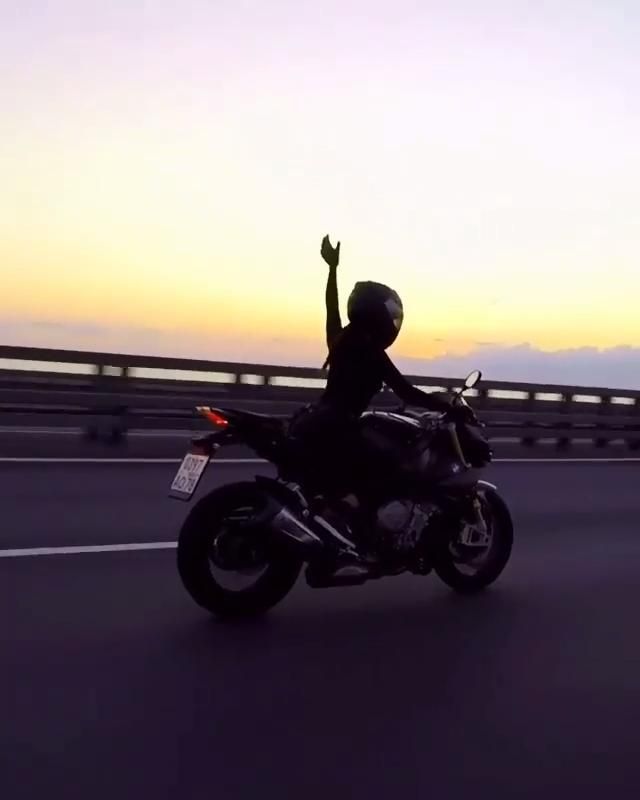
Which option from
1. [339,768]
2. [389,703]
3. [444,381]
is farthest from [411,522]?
[444,381]

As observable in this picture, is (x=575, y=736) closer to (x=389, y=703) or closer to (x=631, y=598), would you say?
(x=389, y=703)

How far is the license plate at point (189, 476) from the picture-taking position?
17.8 feet

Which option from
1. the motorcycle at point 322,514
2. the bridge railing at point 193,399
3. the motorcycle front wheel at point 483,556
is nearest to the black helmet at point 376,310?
the motorcycle at point 322,514

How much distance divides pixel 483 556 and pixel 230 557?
1944mm

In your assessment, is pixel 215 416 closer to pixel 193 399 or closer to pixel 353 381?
pixel 353 381

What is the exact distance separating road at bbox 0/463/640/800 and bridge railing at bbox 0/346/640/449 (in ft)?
19.4

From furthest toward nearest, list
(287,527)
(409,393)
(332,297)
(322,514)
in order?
(332,297) → (409,393) → (322,514) → (287,527)

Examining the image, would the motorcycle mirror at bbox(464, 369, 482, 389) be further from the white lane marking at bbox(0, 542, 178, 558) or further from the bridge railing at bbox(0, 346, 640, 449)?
the bridge railing at bbox(0, 346, 640, 449)

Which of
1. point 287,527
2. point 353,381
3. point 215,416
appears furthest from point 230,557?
point 353,381

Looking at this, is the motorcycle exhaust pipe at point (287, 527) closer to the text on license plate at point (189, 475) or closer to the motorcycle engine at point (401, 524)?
the text on license plate at point (189, 475)

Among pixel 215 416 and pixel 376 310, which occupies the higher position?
pixel 376 310

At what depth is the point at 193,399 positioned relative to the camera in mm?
14570

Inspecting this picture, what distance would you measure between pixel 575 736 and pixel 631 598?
107 inches

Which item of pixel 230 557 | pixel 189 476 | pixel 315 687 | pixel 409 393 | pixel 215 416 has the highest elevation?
pixel 409 393
